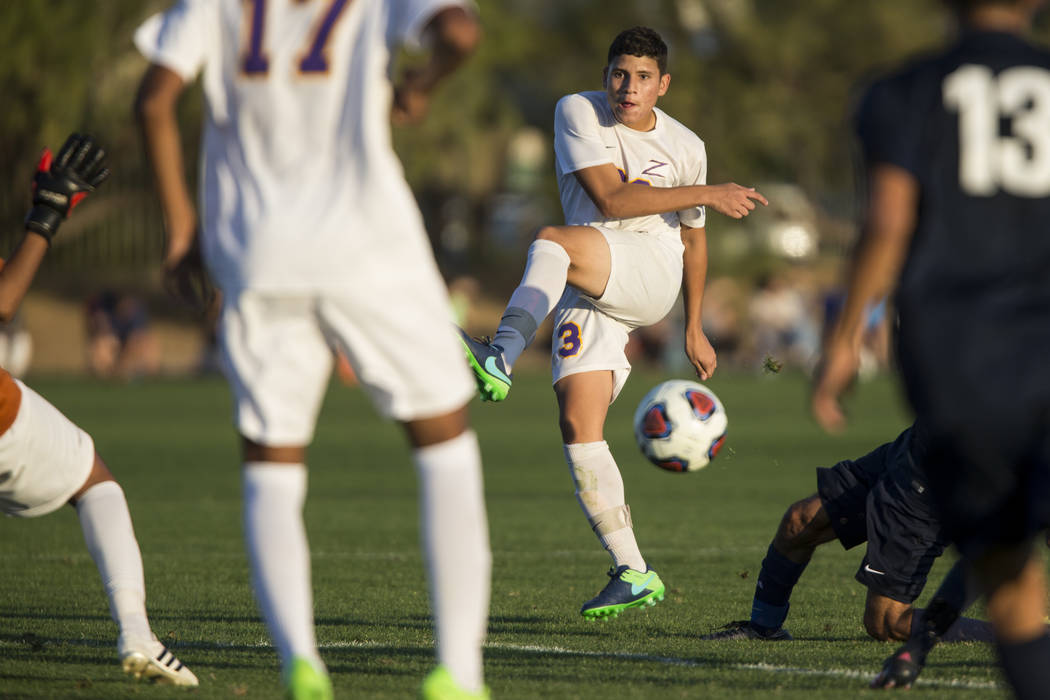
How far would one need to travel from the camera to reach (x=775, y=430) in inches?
793

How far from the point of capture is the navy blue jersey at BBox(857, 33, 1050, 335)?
3535 millimetres

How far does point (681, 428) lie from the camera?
282 inches

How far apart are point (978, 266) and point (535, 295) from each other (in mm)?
3386

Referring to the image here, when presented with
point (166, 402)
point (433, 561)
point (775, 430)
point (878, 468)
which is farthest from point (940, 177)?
point (166, 402)

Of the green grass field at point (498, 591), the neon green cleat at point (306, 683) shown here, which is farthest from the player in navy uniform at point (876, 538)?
the neon green cleat at point (306, 683)

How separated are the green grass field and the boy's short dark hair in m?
2.04

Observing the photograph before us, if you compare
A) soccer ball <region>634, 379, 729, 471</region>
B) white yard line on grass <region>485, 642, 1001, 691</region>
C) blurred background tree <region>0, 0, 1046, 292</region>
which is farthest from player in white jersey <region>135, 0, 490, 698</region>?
blurred background tree <region>0, 0, 1046, 292</region>

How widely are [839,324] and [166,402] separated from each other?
25.0 metres

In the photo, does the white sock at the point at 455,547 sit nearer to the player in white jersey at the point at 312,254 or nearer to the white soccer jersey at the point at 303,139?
the player in white jersey at the point at 312,254

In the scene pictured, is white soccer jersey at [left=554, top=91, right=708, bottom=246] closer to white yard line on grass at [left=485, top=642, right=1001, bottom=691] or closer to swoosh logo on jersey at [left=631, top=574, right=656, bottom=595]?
swoosh logo on jersey at [left=631, top=574, right=656, bottom=595]

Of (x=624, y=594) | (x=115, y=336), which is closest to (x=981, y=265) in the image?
(x=624, y=594)

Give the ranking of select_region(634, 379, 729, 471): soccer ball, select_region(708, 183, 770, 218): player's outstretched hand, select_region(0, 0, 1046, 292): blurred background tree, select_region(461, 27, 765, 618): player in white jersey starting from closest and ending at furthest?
1. select_region(708, 183, 770, 218): player's outstretched hand
2. select_region(461, 27, 765, 618): player in white jersey
3. select_region(634, 379, 729, 471): soccer ball
4. select_region(0, 0, 1046, 292): blurred background tree

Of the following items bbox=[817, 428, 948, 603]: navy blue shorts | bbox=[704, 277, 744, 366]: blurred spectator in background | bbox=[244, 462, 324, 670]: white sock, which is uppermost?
bbox=[244, 462, 324, 670]: white sock

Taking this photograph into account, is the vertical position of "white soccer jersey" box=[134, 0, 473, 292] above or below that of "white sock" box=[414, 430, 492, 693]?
above
